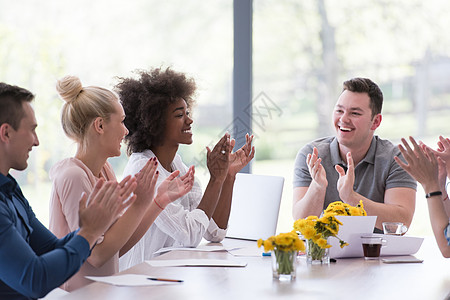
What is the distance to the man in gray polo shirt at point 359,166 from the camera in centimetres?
295

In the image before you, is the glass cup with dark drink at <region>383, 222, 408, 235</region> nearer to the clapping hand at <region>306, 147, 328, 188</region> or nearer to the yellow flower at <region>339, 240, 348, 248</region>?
the yellow flower at <region>339, 240, 348, 248</region>

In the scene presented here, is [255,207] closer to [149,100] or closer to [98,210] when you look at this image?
[149,100]

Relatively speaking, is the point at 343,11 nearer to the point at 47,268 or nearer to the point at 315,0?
the point at 315,0

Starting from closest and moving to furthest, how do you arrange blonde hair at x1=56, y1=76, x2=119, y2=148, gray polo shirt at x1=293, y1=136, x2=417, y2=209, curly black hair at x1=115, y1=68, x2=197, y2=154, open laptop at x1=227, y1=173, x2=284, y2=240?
blonde hair at x1=56, y1=76, x2=119, y2=148 → curly black hair at x1=115, y1=68, x2=197, y2=154 → open laptop at x1=227, y1=173, x2=284, y2=240 → gray polo shirt at x1=293, y1=136, x2=417, y2=209

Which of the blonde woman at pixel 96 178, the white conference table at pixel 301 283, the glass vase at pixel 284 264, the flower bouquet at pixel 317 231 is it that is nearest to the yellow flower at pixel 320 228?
the flower bouquet at pixel 317 231

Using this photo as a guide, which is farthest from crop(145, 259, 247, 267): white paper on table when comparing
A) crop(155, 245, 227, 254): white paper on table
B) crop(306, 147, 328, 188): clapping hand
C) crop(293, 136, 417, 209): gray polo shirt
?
crop(293, 136, 417, 209): gray polo shirt

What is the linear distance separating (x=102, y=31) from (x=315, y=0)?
209 cm

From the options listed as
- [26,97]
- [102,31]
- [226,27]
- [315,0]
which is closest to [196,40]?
[226,27]

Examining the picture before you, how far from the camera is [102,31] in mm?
5672

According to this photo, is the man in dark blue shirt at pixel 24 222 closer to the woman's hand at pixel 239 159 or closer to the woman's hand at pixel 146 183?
Result: the woman's hand at pixel 146 183

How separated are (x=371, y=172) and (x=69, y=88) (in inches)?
65.5

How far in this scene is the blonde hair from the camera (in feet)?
7.63

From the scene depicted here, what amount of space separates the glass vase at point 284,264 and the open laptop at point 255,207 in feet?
3.01

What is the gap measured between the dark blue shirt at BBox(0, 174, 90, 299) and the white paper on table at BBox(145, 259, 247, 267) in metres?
0.42
